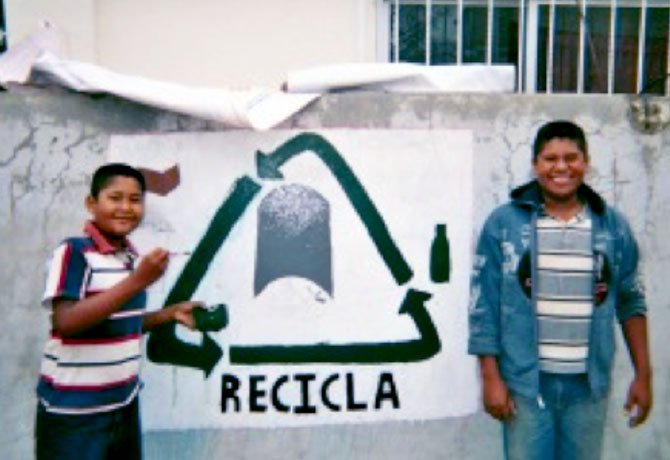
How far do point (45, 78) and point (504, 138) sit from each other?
168 centimetres

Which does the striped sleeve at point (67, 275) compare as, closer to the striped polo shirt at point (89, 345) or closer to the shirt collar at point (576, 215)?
the striped polo shirt at point (89, 345)

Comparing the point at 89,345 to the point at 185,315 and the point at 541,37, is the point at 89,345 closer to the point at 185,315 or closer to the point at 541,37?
the point at 185,315

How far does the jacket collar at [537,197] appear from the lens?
221 centimetres

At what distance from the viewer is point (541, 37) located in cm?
429

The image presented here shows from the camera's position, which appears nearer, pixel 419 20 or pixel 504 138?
pixel 504 138

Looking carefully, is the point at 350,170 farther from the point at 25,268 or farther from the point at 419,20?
the point at 419,20

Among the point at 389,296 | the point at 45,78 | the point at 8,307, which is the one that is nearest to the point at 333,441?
the point at 389,296

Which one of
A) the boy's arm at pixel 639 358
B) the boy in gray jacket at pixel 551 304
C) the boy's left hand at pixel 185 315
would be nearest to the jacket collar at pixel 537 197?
the boy in gray jacket at pixel 551 304

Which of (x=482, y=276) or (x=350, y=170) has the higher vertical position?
(x=350, y=170)

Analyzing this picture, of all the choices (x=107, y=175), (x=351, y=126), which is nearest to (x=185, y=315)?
(x=107, y=175)

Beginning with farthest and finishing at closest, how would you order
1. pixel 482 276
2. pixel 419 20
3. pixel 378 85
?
1. pixel 419 20
2. pixel 378 85
3. pixel 482 276

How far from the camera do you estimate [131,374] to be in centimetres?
204

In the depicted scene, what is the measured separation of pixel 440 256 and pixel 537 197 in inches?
20.3

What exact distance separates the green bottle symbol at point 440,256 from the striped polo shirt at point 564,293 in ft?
1.69
